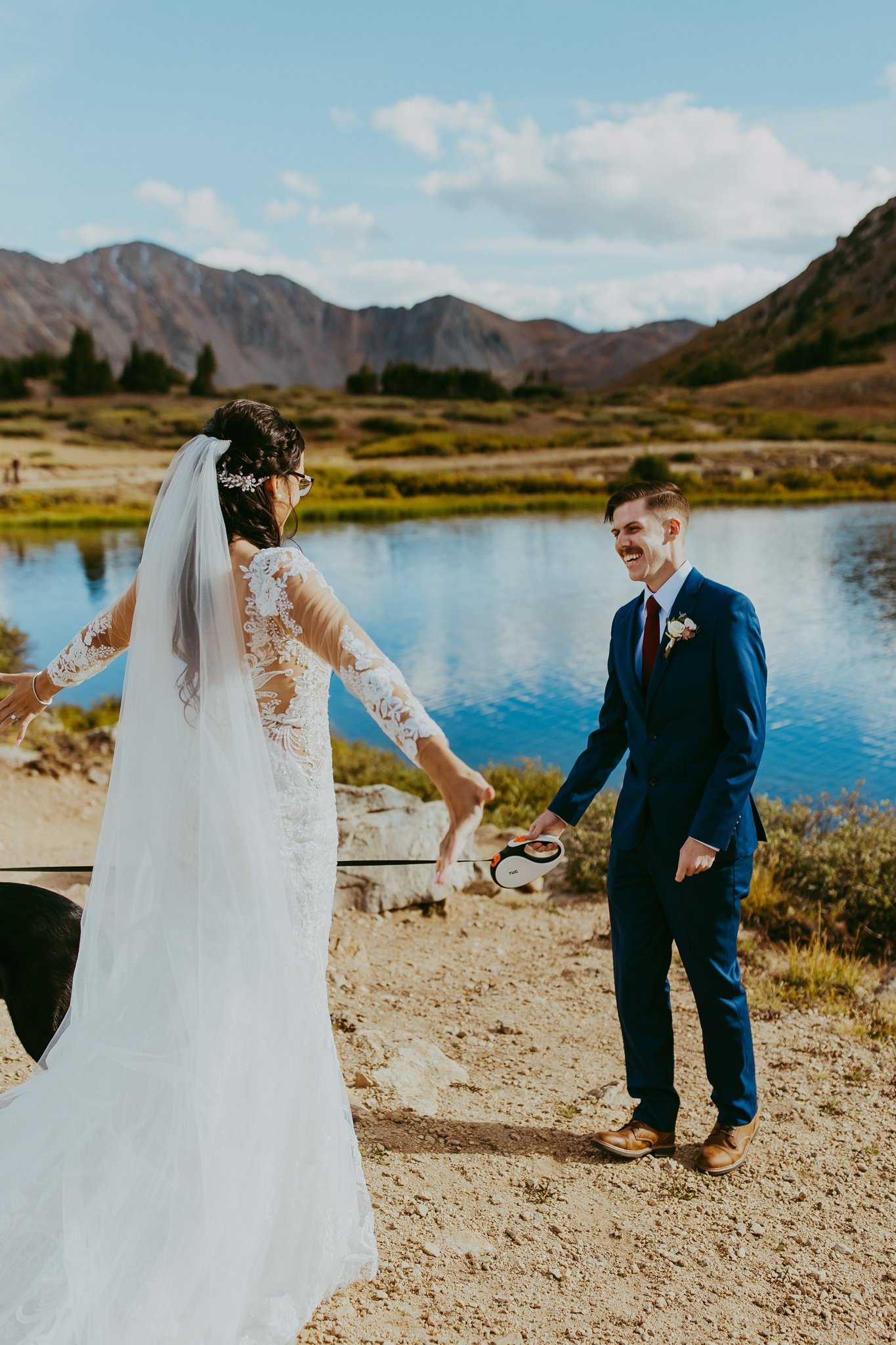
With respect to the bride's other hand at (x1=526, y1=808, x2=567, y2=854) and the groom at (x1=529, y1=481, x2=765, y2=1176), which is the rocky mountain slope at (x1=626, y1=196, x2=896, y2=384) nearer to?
the groom at (x1=529, y1=481, x2=765, y2=1176)

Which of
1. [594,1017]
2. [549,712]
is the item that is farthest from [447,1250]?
[549,712]

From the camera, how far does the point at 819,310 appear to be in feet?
380

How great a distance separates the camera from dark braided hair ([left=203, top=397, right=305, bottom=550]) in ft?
8.66

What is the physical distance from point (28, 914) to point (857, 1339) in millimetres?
2582

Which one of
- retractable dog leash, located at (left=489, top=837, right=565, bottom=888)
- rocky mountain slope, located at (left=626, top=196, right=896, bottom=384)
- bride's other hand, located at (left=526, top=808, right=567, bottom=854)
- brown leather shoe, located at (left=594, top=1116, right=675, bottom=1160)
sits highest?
rocky mountain slope, located at (left=626, top=196, right=896, bottom=384)

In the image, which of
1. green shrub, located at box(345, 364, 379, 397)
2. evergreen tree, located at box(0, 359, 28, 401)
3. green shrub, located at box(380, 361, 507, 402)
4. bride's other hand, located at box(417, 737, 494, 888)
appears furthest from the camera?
green shrub, located at box(345, 364, 379, 397)

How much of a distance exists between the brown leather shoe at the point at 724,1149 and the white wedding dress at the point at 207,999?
1.32m

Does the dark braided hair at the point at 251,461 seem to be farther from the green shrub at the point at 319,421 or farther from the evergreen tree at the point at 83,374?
the evergreen tree at the point at 83,374

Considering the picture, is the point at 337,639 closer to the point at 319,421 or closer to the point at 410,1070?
the point at 410,1070

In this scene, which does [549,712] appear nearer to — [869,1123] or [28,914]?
[869,1123]

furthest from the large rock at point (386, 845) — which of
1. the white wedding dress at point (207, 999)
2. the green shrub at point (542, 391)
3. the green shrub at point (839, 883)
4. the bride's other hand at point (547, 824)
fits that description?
the green shrub at point (542, 391)

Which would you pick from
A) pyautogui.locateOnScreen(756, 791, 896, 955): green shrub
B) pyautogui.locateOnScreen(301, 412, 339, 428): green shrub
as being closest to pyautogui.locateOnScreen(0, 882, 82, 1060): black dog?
pyautogui.locateOnScreen(756, 791, 896, 955): green shrub

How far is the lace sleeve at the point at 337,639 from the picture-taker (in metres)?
2.22

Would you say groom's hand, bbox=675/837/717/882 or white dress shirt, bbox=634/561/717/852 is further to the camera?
white dress shirt, bbox=634/561/717/852
